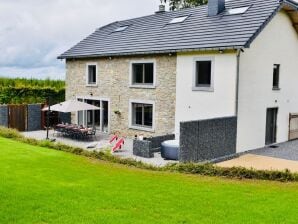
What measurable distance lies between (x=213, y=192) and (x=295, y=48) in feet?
51.4

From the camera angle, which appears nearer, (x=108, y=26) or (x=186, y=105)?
(x=186, y=105)

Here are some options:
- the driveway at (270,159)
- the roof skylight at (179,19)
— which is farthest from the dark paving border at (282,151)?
the roof skylight at (179,19)

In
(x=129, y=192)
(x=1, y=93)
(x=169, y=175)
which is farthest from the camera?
(x=1, y=93)

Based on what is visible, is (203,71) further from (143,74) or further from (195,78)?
(143,74)

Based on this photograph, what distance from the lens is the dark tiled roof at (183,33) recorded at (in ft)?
62.8

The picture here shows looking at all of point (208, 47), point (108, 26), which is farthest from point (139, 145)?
point (108, 26)

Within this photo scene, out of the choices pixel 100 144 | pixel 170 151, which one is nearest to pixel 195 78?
pixel 170 151

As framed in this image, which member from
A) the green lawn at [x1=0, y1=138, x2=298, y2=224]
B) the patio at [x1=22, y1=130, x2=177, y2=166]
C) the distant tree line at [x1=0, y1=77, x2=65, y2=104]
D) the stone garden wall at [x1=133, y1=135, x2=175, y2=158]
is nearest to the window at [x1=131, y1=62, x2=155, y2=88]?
the patio at [x1=22, y1=130, x2=177, y2=166]

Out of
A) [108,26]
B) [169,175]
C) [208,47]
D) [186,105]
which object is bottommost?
[169,175]

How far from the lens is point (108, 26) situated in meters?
31.9

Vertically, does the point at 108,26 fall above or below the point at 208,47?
above

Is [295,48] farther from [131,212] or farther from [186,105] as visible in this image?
[131,212]

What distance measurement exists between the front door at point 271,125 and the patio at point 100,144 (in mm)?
6987

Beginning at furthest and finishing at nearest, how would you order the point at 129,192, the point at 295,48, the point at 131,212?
the point at 295,48
the point at 129,192
the point at 131,212
